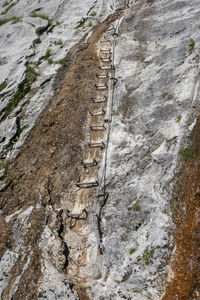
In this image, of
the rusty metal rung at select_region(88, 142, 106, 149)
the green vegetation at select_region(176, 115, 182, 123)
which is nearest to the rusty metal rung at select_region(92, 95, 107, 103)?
the rusty metal rung at select_region(88, 142, 106, 149)

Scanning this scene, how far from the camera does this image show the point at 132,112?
11.2 meters

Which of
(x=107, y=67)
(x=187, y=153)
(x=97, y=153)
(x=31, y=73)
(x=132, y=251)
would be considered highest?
(x=31, y=73)

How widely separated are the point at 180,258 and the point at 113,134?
5821mm

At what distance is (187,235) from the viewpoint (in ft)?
22.7

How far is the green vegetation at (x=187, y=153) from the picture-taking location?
27.2ft

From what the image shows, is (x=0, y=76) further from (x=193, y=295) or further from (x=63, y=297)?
(x=193, y=295)

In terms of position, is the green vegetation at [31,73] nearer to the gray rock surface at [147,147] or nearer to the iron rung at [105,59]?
the iron rung at [105,59]

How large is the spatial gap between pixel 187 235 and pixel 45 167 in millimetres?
Answer: 6418

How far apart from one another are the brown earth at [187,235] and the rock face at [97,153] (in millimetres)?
272

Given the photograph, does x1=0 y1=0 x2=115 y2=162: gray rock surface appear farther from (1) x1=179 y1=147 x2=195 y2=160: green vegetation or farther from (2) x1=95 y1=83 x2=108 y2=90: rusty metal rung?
(1) x1=179 y1=147 x2=195 y2=160: green vegetation

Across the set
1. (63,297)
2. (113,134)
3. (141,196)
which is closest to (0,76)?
(113,134)

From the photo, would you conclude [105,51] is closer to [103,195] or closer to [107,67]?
[107,67]

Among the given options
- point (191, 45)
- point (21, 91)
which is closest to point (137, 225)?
point (191, 45)

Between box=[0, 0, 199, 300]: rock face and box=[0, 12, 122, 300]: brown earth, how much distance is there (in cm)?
5
